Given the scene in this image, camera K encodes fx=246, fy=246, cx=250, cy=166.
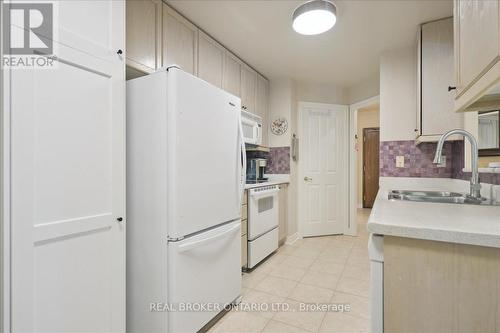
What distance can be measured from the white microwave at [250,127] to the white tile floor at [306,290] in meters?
1.45

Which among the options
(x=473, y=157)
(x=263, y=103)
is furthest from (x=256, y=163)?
(x=473, y=157)

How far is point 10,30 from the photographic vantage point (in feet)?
2.99

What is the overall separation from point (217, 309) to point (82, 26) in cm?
184

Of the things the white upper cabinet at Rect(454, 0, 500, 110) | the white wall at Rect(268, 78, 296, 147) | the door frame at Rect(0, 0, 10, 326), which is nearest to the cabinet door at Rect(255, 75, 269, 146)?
the white wall at Rect(268, 78, 296, 147)

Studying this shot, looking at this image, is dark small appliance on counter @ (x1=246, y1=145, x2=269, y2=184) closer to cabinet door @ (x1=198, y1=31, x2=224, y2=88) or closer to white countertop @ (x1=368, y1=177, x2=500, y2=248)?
cabinet door @ (x1=198, y1=31, x2=224, y2=88)

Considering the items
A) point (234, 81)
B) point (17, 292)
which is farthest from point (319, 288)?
point (234, 81)

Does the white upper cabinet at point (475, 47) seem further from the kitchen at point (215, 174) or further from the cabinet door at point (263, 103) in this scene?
the cabinet door at point (263, 103)

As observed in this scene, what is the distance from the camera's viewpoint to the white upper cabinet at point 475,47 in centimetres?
74

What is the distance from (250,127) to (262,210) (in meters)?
0.99

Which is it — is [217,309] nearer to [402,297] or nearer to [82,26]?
[402,297]

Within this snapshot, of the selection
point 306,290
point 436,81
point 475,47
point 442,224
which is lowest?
point 306,290

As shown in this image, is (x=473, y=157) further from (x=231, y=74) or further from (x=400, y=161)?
(x=231, y=74)

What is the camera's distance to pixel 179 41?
2016 millimetres

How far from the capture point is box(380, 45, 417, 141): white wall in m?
2.57
